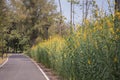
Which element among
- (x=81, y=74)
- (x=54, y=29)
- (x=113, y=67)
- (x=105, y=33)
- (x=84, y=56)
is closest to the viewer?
(x=113, y=67)

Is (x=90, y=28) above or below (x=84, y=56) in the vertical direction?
above

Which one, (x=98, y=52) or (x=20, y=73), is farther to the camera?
(x=20, y=73)

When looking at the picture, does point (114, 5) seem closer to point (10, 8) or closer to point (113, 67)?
point (113, 67)

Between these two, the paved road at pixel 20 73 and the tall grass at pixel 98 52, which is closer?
the tall grass at pixel 98 52

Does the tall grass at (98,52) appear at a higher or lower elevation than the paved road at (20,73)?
higher

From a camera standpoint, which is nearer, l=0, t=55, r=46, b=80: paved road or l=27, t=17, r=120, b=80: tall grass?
l=27, t=17, r=120, b=80: tall grass

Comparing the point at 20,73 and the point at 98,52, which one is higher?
the point at 98,52

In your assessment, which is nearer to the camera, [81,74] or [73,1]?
[81,74]

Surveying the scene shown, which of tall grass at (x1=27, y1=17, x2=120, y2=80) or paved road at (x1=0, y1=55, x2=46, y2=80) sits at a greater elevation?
tall grass at (x1=27, y1=17, x2=120, y2=80)

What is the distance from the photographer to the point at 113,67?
10609 mm

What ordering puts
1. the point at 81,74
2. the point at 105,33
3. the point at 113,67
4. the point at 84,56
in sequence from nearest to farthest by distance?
1. the point at 113,67
2. the point at 105,33
3. the point at 84,56
4. the point at 81,74

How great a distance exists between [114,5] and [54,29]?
63.4m

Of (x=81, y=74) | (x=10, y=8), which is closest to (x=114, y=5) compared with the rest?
(x=81, y=74)

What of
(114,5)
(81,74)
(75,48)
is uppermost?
(114,5)
